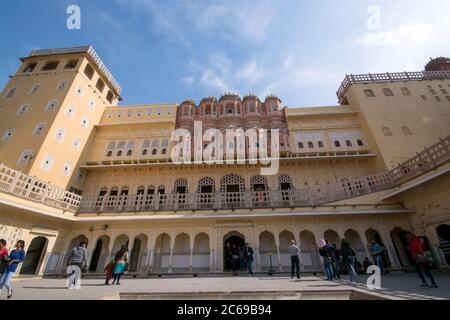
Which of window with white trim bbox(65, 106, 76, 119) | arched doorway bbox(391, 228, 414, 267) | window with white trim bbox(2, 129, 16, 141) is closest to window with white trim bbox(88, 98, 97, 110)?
window with white trim bbox(65, 106, 76, 119)

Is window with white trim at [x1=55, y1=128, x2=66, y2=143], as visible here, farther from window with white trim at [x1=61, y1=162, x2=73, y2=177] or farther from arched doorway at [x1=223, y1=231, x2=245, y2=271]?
arched doorway at [x1=223, y1=231, x2=245, y2=271]

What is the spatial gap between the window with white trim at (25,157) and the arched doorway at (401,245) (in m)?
24.3

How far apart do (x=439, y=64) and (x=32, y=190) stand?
40.0 m

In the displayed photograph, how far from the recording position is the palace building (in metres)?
11.2

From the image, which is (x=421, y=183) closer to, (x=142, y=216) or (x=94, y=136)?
(x=142, y=216)

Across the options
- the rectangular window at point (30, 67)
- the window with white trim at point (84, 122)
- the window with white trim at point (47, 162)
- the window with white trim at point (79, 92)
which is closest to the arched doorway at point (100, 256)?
the window with white trim at point (47, 162)

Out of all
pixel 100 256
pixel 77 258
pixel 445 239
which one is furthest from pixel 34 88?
pixel 445 239

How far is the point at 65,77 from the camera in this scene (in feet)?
57.5

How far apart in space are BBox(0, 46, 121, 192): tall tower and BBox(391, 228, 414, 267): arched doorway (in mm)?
23008

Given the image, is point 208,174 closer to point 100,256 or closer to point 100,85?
point 100,256

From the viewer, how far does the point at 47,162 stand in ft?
45.6

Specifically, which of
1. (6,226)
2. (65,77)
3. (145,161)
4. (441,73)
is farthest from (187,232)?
(441,73)

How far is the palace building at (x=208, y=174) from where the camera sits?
36.9ft

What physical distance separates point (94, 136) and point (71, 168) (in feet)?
13.8
